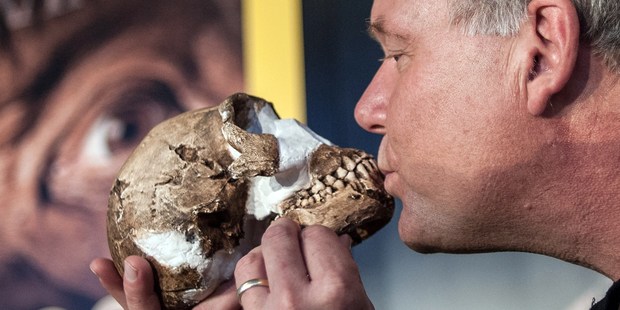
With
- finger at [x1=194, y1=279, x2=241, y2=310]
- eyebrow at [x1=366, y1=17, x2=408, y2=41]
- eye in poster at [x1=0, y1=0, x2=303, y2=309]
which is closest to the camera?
eyebrow at [x1=366, y1=17, x2=408, y2=41]

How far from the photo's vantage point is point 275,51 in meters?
1.76

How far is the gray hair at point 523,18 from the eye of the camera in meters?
0.78

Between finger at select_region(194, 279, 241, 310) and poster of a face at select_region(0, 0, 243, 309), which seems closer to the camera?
finger at select_region(194, 279, 241, 310)

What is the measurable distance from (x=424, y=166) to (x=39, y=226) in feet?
4.05

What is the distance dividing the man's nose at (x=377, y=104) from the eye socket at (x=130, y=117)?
3.03 ft

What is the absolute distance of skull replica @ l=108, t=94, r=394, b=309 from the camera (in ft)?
3.14

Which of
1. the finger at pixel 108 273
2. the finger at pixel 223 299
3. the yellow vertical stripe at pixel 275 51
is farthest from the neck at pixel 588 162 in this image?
the yellow vertical stripe at pixel 275 51

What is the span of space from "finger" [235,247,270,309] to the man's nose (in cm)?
20

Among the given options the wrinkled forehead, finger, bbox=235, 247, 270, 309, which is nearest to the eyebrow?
the wrinkled forehead

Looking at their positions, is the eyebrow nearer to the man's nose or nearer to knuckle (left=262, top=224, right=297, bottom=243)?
the man's nose

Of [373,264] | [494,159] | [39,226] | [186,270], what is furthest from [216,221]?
[39,226]

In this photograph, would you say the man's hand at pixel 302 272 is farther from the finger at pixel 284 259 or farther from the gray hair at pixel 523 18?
the gray hair at pixel 523 18

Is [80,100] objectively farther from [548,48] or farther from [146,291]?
[548,48]

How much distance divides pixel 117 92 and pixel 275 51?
1.24ft
